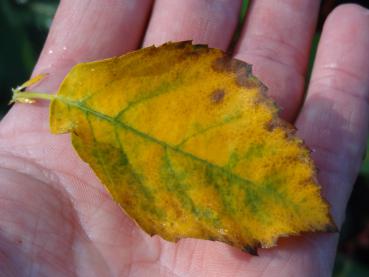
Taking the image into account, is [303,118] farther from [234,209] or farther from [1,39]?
[1,39]

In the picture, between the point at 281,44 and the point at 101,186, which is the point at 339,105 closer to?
the point at 281,44

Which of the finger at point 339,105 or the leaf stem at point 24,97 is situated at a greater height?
the finger at point 339,105

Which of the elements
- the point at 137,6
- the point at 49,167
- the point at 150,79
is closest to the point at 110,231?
the point at 49,167

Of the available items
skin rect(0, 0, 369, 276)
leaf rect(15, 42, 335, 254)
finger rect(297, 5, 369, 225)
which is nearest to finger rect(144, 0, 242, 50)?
skin rect(0, 0, 369, 276)

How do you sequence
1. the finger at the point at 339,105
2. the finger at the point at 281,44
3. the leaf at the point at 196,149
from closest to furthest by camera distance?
the leaf at the point at 196,149 < the finger at the point at 339,105 < the finger at the point at 281,44

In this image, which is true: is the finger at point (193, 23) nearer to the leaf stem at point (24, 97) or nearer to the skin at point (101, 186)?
the skin at point (101, 186)

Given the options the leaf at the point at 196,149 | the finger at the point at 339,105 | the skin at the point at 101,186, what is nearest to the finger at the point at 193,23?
the skin at the point at 101,186

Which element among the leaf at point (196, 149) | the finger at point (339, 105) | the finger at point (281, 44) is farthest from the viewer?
the finger at point (281, 44)

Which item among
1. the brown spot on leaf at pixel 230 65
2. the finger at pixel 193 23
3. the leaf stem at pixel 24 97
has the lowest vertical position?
the leaf stem at pixel 24 97
